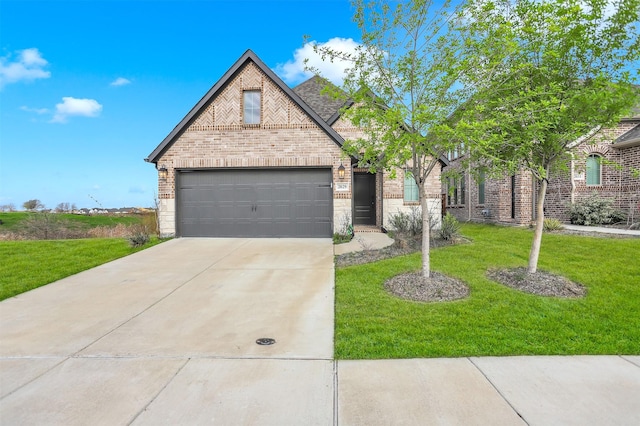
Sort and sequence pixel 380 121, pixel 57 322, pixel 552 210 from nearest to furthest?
1. pixel 57 322
2. pixel 380 121
3. pixel 552 210

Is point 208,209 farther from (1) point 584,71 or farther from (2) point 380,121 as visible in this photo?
(1) point 584,71

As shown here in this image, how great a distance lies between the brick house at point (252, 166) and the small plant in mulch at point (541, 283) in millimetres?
6193

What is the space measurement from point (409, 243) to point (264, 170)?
5.92 metres

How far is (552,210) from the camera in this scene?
50.3 ft

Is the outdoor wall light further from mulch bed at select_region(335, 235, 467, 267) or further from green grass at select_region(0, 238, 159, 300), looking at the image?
mulch bed at select_region(335, 235, 467, 267)

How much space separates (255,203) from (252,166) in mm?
1354

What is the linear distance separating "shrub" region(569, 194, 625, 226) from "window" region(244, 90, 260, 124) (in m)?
13.6

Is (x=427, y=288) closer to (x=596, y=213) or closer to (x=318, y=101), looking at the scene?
(x=596, y=213)

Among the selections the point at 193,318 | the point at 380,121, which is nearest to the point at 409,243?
the point at 380,121

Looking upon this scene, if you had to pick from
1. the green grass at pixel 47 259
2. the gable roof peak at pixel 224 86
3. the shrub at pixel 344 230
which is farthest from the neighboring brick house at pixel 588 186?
Answer: the green grass at pixel 47 259

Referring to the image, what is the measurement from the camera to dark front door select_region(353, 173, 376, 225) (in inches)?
615

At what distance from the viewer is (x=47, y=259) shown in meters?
8.91

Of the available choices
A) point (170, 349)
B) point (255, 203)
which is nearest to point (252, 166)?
point (255, 203)

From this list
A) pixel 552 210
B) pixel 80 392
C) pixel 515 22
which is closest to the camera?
pixel 80 392
